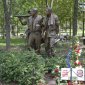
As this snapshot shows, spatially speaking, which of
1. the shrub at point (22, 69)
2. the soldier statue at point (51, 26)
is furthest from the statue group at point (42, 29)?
the shrub at point (22, 69)

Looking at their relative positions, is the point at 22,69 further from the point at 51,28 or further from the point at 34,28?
the point at 34,28

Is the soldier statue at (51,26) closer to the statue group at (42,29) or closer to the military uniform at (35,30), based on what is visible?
the statue group at (42,29)

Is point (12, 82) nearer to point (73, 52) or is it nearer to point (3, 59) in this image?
point (3, 59)

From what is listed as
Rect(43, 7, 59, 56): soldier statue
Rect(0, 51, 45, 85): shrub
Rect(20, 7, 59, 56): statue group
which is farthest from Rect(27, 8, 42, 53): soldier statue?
Rect(0, 51, 45, 85): shrub

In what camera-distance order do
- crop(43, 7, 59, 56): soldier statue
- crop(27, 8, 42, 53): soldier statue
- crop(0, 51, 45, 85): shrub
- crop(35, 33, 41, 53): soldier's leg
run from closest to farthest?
1. crop(0, 51, 45, 85): shrub
2. crop(43, 7, 59, 56): soldier statue
3. crop(27, 8, 42, 53): soldier statue
4. crop(35, 33, 41, 53): soldier's leg

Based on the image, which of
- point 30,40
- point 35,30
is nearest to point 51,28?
point 35,30

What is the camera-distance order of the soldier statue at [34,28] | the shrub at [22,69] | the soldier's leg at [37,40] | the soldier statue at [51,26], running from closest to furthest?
the shrub at [22,69] < the soldier statue at [51,26] < the soldier statue at [34,28] < the soldier's leg at [37,40]

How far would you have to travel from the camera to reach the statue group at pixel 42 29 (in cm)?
1252

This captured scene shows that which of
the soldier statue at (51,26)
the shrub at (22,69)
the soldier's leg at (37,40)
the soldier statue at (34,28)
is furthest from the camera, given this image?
the soldier's leg at (37,40)

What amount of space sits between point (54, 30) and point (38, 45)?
91cm

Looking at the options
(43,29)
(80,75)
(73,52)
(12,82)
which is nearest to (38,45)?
(43,29)

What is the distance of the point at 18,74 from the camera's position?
8.57 metres

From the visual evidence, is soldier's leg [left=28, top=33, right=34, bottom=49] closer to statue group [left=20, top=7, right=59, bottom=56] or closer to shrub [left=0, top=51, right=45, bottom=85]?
statue group [left=20, top=7, right=59, bottom=56]

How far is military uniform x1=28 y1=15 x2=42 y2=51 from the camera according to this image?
12750mm
